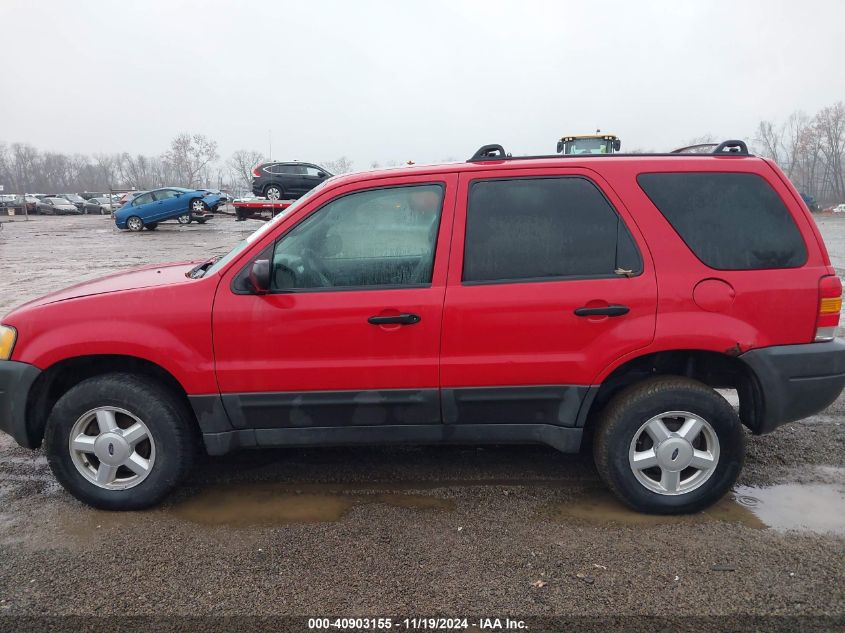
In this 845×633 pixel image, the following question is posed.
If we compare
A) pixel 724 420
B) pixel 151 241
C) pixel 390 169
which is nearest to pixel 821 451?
pixel 724 420

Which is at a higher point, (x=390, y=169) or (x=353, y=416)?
(x=390, y=169)

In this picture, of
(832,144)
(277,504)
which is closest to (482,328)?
(277,504)

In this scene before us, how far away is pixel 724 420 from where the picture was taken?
322 cm

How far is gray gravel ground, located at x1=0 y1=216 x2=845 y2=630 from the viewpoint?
8.69 ft

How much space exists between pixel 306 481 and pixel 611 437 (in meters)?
1.87

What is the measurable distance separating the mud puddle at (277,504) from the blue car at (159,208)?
2578 cm

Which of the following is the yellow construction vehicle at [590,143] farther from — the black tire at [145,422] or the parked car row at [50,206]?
the parked car row at [50,206]

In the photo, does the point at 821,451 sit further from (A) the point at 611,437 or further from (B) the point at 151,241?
(B) the point at 151,241

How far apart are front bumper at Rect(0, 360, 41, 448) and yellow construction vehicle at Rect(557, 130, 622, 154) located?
21.0 metres

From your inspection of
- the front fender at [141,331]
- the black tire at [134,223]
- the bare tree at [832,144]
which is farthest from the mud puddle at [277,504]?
the bare tree at [832,144]

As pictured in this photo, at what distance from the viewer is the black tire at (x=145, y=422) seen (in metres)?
3.31

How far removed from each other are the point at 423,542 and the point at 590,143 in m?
21.8

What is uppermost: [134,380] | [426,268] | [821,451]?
[426,268]

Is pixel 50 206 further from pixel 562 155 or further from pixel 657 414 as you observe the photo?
pixel 657 414
